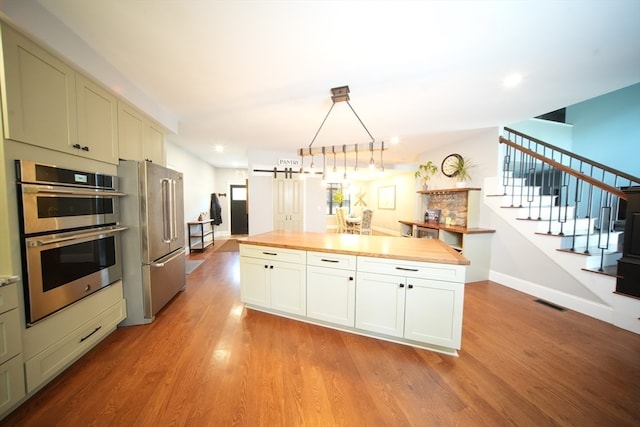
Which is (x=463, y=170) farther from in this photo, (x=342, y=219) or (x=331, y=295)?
(x=342, y=219)

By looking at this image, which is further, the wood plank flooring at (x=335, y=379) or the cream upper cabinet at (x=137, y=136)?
the cream upper cabinet at (x=137, y=136)

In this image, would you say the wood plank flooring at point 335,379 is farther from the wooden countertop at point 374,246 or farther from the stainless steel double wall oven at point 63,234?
the wooden countertop at point 374,246

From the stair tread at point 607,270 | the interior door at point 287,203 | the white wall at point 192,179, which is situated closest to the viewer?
the stair tread at point 607,270

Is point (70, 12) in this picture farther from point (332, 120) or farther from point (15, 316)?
point (332, 120)

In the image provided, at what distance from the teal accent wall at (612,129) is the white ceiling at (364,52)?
Result: 2.77 meters

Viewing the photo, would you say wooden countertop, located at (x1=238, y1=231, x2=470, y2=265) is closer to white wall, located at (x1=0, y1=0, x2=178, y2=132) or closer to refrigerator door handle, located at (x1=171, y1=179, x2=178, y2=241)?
refrigerator door handle, located at (x1=171, y1=179, x2=178, y2=241)

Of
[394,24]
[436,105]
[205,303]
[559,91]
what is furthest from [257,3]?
[559,91]

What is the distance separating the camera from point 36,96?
145 centimetres

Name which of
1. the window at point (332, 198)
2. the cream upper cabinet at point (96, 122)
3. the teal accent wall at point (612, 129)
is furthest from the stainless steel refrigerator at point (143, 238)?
the teal accent wall at point (612, 129)

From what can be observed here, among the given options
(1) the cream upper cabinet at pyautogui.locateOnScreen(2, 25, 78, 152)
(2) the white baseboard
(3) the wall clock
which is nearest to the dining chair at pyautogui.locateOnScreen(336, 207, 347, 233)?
(3) the wall clock

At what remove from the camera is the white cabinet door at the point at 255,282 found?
2.52m

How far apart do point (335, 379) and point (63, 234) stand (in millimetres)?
2392

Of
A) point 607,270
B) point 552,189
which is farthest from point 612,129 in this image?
point 607,270

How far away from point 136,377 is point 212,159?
19.5 feet
